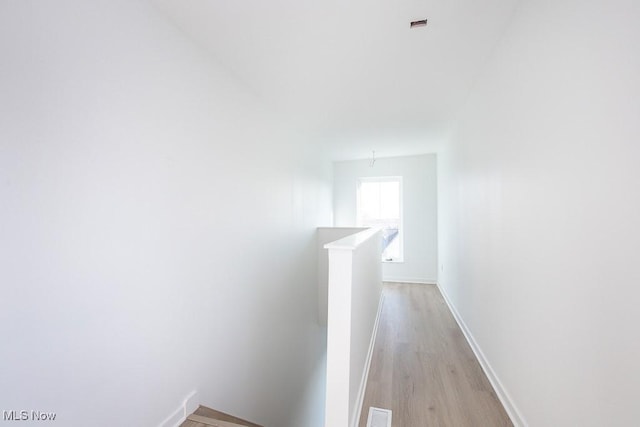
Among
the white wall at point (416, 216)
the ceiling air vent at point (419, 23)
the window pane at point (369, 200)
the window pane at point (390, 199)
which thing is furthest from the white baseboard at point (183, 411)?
the window pane at point (390, 199)

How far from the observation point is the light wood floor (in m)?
1.64

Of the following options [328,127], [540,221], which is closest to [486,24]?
[540,221]

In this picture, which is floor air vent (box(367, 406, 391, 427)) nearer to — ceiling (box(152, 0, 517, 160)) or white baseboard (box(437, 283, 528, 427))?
white baseboard (box(437, 283, 528, 427))

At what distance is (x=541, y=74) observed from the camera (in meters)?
1.21

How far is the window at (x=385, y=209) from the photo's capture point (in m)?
5.55

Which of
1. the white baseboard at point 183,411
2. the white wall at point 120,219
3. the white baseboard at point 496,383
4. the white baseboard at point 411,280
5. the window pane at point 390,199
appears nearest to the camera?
the white wall at point 120,219

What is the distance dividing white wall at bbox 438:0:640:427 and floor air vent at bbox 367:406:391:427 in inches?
29.5

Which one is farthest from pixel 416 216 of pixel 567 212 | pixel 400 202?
pixel 567 212

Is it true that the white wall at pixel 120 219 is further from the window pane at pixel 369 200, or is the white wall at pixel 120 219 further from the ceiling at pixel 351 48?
the window pane at pixel 369 200

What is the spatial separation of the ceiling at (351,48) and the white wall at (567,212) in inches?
12.1

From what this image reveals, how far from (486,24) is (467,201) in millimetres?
1558

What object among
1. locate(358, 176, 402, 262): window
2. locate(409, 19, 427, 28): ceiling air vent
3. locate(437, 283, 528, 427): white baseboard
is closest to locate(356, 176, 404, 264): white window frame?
locate(358, 176, 402, 262): window

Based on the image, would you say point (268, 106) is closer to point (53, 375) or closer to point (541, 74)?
point (541, 74)

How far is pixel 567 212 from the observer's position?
3.38 feet
